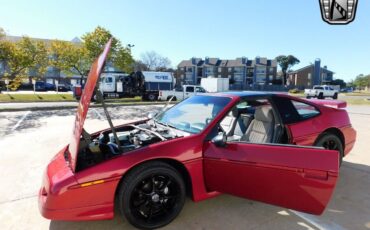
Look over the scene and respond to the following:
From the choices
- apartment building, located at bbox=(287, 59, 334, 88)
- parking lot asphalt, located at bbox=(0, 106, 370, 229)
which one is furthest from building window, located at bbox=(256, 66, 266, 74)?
parking lot asphalt, located at bbox=(0, 106, 370, 229)

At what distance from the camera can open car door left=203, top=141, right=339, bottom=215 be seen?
2447 millimetres

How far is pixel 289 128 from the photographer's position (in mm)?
3490

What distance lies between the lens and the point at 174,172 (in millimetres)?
2713

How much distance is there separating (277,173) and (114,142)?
76.4 inches

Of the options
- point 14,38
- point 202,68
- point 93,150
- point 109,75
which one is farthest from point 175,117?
point 202,68

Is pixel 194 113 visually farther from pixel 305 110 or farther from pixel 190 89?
pixel 190 89

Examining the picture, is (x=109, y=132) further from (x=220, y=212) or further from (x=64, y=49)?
(x=64, y=49)

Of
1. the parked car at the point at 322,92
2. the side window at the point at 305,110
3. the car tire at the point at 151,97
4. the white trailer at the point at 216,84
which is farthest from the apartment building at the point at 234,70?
the side window at the point at 305,110

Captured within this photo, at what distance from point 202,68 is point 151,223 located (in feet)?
267

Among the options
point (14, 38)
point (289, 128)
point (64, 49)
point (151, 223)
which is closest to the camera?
point (151, 223)

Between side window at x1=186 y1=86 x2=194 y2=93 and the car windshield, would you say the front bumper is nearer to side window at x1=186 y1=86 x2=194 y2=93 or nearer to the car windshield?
the car windshield

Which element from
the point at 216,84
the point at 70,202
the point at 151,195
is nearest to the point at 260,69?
the point at 216,84

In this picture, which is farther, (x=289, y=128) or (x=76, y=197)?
(x=289, y=128)

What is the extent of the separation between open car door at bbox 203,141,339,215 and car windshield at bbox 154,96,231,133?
0.51 metres
